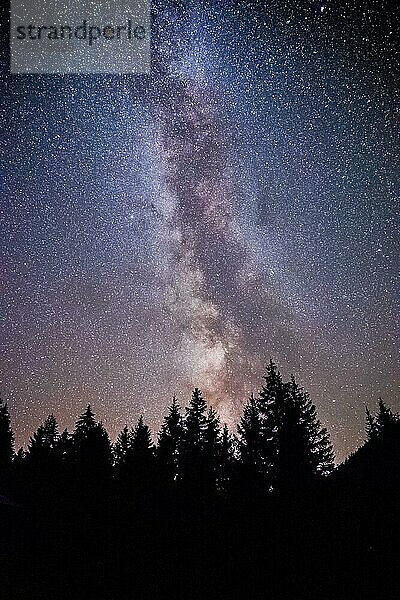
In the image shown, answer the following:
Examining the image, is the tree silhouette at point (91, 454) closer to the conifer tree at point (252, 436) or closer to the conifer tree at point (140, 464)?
the conifer tree at point (140, 464)

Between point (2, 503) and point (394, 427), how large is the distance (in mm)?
16922

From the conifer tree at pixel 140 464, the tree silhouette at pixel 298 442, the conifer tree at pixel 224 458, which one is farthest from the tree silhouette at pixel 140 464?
the tree silhouette at pixel 298 442

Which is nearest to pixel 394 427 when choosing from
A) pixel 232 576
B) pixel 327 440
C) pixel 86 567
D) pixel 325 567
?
pixel 325 567

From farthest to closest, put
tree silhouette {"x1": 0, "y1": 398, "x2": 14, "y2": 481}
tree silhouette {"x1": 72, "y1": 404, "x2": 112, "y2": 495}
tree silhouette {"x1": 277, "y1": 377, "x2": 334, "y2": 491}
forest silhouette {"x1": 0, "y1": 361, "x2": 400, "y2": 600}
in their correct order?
tree silhouette {"x1": 0, "y1": 398, "x2": 14, "y2": 481} < tree silhouette {"x1": 72, "y1": 404, "x2": 112, "y2": 495} < tree silhouette {"x1": 277, "y1": 377, "x2": 334, "y2": 491} < forest silhouette {"x1": 0, "y1": 361, "x2": 400, "y2": 600}

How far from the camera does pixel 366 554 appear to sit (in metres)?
10.3

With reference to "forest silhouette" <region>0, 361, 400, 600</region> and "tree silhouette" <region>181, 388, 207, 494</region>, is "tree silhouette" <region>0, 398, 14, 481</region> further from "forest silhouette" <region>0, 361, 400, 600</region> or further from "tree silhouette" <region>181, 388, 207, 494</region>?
"forest silhouette" <region>0, 361, 400, 600</region>

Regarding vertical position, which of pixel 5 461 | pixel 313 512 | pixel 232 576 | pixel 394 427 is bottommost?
pixel 232 576

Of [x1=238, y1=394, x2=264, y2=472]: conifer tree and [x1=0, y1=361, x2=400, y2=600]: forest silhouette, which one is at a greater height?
[x1=238, y1=394, x2=264, y2=472]: conifer tree

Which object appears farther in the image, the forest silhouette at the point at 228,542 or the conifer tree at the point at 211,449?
the conifer tree at the point at 211,449

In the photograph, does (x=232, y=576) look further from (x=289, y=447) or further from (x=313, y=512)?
(x=289, y=447)

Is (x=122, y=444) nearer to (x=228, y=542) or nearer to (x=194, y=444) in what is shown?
(x=194, y=444)

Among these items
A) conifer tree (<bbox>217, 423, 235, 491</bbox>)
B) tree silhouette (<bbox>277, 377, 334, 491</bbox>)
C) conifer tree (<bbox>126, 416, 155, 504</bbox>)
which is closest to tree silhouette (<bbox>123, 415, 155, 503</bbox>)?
conifer tree (<bbox>126, 416, 155, 504</bbox>)

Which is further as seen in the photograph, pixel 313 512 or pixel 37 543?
pixel 37 543

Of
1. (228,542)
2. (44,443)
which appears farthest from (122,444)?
(228,542)
